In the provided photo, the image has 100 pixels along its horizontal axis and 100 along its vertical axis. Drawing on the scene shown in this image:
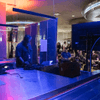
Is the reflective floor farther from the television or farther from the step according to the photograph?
the television

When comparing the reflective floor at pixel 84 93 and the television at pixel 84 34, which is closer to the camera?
the reflective floor at pixel 84 93

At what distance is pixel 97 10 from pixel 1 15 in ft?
10.8

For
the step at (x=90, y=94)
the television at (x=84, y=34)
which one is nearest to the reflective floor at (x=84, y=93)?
the step at (x=90, y=94)

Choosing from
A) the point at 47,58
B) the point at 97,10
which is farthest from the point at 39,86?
the point at 47,58

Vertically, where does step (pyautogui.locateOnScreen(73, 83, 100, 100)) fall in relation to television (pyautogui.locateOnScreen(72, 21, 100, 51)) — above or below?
below

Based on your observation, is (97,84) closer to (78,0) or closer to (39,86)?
(39,86)

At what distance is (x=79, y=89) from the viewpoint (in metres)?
1.39

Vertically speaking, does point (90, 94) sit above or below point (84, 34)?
below

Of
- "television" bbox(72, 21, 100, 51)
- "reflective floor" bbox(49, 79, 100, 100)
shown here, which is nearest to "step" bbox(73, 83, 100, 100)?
"reflective floor" bbox(49, 79, 100, 100)

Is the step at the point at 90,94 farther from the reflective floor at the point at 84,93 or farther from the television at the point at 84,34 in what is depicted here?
the television at the point at 84,34

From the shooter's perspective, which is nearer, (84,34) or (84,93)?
(84,93)

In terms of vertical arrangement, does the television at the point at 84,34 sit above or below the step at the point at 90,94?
above

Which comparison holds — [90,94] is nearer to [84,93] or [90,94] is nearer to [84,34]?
[84,93]

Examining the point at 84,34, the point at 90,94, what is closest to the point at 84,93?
the point at 90,94
